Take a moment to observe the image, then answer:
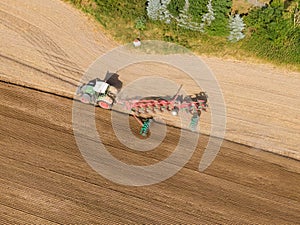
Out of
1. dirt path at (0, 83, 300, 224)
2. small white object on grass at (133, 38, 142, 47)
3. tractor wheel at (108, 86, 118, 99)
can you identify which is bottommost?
dirt path at (0, 83, 300, 224)

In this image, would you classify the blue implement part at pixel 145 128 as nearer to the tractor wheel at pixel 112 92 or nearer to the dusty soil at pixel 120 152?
the dusty soil at pixel 120 152

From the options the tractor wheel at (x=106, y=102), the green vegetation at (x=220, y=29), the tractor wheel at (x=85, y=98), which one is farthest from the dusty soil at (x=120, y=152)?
the green vegetation at (x=220, y=29)

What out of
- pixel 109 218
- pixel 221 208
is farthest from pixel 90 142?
pixel 221 208

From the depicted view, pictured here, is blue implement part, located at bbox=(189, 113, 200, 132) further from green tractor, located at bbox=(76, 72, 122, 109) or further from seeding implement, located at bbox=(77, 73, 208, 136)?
green tractor, located at bbox=(76, 72, 122, 109)

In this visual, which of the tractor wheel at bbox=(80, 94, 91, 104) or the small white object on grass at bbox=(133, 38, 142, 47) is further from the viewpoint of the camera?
the small white object on grass at bbox=(133, 38, 142, 47)

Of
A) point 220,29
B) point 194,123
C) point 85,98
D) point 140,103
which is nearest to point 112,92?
point 85,98

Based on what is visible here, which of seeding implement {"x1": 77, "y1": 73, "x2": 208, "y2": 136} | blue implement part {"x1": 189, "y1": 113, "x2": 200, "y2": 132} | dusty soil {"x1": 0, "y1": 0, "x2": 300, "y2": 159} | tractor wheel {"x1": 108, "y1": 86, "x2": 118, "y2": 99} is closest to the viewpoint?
blue implement part {"x1": 189, "y1": 113, "x2": 200, "y2": 132}

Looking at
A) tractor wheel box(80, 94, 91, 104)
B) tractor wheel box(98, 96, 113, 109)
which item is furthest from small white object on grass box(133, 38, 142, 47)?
tractor wheel box(80, 94, 91, 104)
